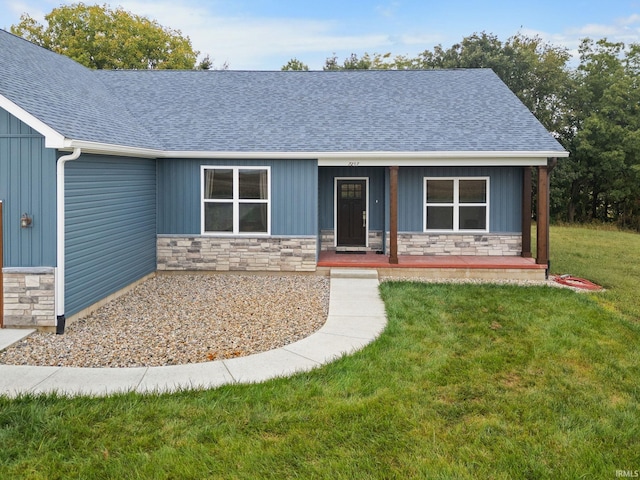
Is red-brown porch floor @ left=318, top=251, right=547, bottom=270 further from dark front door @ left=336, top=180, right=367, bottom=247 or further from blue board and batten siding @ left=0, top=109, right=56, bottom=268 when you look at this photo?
blue board and batten siding @ left=0, top=109, right=56, bottom=268

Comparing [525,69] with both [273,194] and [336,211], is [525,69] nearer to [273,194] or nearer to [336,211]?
[336,211]

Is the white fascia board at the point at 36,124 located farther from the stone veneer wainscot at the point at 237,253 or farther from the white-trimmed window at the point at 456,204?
the white-trimmed window at the point at 456,204

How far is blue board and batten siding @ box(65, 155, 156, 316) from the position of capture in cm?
732

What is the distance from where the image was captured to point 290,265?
11.1m

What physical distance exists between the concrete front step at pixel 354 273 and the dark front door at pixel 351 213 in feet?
6.90

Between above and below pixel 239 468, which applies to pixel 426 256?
above

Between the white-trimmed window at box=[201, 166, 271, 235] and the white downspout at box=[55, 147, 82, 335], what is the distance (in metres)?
4.25

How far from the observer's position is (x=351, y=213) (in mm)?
12969

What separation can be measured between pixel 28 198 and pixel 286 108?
7.16 metres

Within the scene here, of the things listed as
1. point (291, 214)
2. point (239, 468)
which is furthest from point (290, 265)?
point (239, 468)

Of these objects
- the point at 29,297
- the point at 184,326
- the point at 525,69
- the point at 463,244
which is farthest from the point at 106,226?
the point at 525,69

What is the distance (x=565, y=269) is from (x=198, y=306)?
8.77 meters

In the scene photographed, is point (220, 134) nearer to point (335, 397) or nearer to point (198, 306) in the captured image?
point (198, 306)

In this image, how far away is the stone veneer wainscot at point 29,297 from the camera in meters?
6.95
